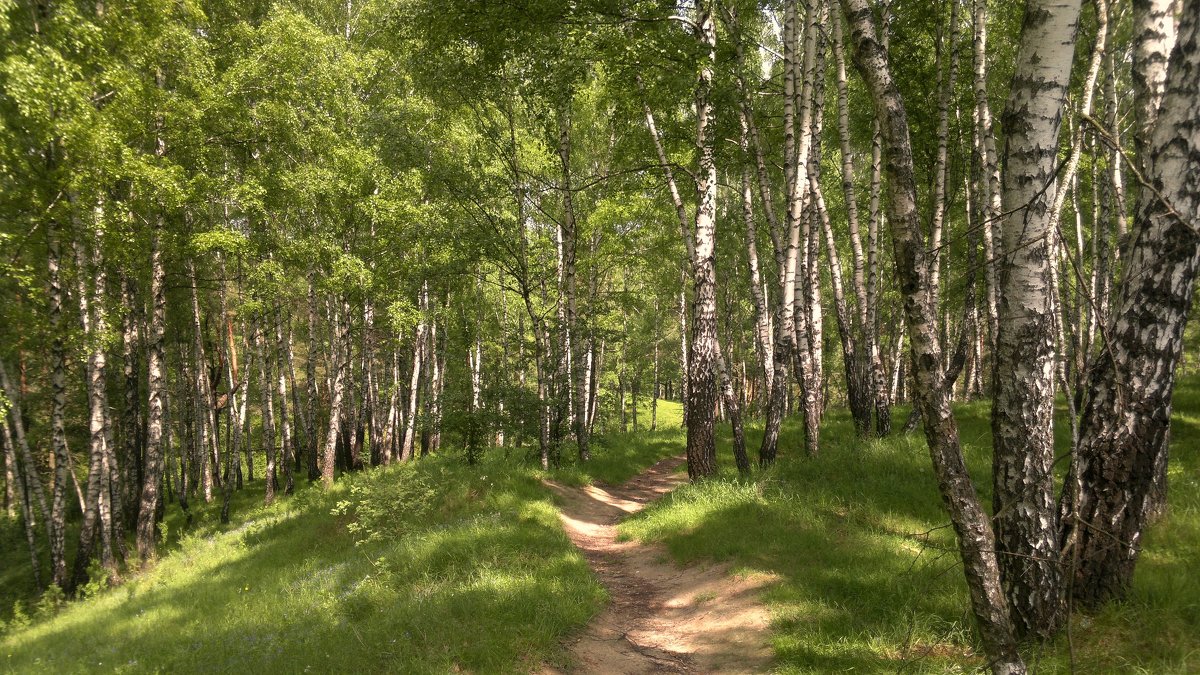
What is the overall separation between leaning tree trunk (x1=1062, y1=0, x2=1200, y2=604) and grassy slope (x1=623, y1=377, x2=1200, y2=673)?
0.42 m

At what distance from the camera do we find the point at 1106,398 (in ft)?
13.4

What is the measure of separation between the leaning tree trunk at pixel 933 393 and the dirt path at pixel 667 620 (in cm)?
228

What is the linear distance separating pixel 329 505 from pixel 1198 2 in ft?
53.4

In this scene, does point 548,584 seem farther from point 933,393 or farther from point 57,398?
point 57,398

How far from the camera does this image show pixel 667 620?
6.39 meters

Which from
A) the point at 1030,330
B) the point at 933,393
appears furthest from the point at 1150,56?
the point at 933,393

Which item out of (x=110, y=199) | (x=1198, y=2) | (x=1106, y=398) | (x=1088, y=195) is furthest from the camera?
(x=1088, y=195)

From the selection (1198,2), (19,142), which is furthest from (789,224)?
(19,142)

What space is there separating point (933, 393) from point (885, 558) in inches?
143

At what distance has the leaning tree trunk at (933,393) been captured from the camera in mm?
3225

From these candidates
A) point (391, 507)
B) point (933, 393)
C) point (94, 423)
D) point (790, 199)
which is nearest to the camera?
point (933, 393)

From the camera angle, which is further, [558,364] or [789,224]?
[558,364]

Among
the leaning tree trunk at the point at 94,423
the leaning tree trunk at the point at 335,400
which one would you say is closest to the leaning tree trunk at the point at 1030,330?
the leaning tree trunk at the point at 94,423

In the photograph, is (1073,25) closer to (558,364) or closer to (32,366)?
(558,364)
